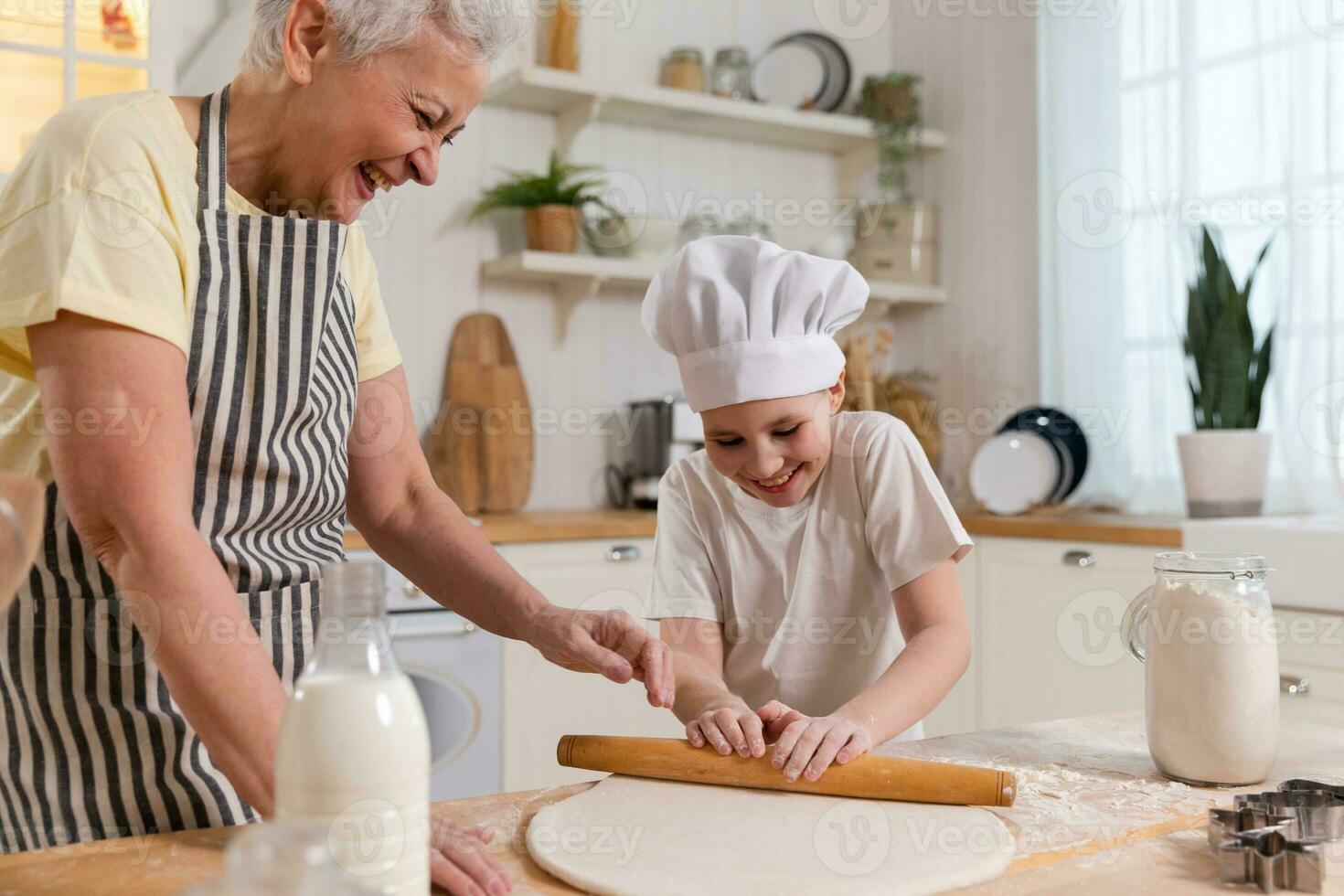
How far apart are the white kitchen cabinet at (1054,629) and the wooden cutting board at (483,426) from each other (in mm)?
1236

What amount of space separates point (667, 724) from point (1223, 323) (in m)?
1.59

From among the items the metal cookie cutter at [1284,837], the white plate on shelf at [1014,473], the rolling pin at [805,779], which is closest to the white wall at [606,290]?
the white plate on shelf at [1014,473]

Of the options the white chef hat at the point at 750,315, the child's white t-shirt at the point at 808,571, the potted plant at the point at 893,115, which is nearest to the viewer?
the white chef hat at the point at 750,315

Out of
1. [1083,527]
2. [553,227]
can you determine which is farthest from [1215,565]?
[553,227]

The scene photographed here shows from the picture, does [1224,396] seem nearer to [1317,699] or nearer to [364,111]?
[1317,699]

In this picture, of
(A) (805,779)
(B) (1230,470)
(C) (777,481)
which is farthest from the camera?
(B) (1230,470)

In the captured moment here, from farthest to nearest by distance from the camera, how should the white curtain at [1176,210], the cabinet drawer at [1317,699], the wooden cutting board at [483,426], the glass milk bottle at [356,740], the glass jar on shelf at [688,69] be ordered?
the glass jar on shelf at [688,69] < the wooden cutting board at [483,426] < the white curtain at [1176,210] < the cabinet drawer at [1317,699] < the glass milk bottle at [356,740]

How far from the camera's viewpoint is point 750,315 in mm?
1258

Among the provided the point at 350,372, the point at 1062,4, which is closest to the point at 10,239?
the point at 350,372

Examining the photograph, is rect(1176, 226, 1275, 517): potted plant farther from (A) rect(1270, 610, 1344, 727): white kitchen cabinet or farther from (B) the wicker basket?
(B) the wicker basket

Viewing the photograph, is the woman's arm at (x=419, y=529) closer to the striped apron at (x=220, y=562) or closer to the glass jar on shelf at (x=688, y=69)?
the striped apron at (x=220, y=562)

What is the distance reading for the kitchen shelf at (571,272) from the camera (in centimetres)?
300

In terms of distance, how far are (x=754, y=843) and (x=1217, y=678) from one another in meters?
0.43

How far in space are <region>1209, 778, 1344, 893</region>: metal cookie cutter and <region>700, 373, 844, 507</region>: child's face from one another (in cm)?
58
